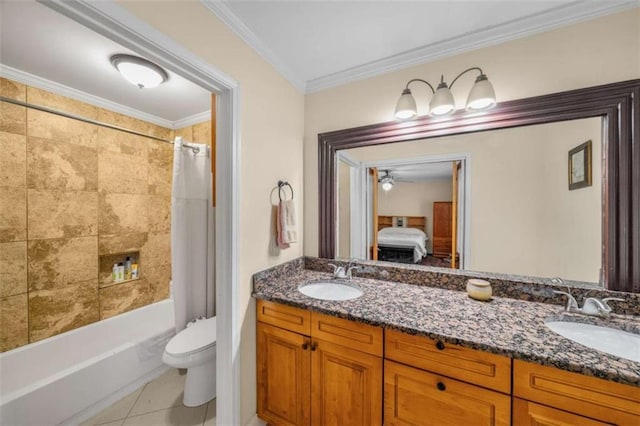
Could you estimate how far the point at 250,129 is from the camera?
1392 millimetres

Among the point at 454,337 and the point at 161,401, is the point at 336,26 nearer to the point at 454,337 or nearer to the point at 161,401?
the point at 454,337

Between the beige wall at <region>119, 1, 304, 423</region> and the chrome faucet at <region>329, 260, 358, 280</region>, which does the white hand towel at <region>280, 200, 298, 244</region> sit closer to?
the beige wall at <region>119, 1, 304, 423</region>

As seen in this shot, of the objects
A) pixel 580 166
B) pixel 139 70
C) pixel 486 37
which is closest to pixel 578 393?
pixel 580 166

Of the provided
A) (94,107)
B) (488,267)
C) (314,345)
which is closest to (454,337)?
(314,345)

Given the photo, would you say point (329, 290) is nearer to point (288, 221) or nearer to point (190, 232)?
point (288, 221)

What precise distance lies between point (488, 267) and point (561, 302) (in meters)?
0.34

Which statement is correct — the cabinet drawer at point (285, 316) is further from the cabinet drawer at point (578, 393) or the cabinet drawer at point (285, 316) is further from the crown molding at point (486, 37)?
the crown molding at point (486, 37)

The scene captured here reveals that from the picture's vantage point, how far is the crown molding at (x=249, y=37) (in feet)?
3.81

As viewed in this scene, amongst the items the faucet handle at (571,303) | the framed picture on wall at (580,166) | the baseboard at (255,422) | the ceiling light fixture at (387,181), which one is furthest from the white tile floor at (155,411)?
the framed picture on wall at (580,166)

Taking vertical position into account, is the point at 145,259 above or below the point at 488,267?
below

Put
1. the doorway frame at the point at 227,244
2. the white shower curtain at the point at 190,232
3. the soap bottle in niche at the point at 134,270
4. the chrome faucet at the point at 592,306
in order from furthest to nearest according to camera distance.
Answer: the soap bottle in niche at the point at 134,270
the white shower curtain at the point at 190,232
the doorway frame at the point at 227,244
the chrome faucet at the point at 592,306

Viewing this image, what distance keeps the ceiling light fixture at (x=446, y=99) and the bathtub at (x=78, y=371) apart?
100 inches

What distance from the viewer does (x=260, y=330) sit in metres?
1.41

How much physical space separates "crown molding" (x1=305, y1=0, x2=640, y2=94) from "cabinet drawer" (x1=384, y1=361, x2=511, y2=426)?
1766 mm
